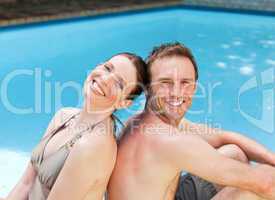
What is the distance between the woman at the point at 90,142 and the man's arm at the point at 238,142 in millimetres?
533

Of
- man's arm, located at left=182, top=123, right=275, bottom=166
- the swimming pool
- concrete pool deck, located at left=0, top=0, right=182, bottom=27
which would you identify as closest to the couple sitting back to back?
man's arm, located at left=182, top=123, right=275, bottom=166

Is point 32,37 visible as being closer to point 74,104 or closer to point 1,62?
point 1,62

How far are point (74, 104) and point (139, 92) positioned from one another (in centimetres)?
410

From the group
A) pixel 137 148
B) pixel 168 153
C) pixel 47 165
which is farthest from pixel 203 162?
pixel 47 165

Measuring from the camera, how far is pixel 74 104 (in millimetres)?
6004

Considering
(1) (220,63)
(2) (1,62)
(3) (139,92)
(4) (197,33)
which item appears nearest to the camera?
(3) (139,92)

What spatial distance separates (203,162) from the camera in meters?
1.80

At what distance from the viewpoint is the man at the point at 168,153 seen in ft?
5.93

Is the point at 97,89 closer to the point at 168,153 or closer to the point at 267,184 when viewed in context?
the point at 168,153

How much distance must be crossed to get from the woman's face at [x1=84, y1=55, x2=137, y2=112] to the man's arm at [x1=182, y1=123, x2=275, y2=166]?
20.4 inches

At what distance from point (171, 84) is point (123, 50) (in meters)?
7.03

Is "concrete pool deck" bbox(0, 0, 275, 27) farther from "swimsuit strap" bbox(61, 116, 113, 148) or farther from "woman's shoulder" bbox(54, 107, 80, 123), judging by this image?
"swimsuit strap" bbox(61, 116, 113, 148)

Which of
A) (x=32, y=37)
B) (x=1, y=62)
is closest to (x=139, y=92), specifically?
(x=1, y=62)

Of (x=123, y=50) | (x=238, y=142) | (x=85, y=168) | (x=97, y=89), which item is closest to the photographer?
(x=85, y=168)
